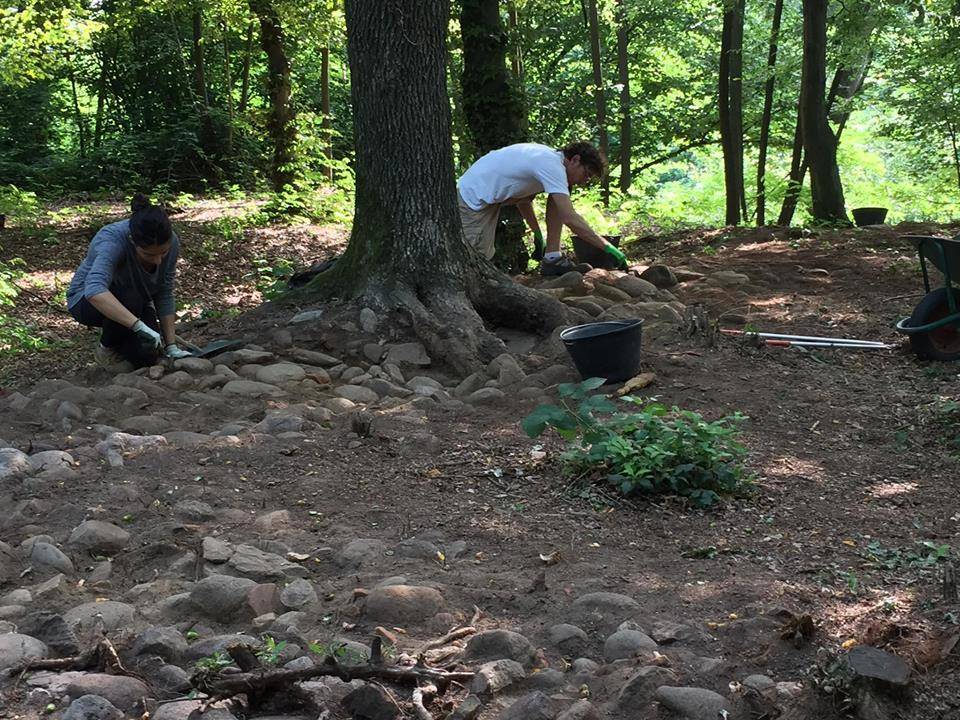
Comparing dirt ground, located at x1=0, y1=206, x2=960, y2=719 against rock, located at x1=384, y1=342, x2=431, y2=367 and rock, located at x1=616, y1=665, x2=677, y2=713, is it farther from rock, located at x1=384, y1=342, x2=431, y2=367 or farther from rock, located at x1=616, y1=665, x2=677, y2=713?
rock, located at x1=384, y1=342, x2=431, y2=367

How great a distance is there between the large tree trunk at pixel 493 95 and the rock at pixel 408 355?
2.99 m

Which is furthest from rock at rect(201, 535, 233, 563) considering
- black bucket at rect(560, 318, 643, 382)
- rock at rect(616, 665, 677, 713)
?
black bucket at rect(560, 318, 643, 382)

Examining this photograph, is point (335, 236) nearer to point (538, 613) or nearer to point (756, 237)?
point (756, 237)

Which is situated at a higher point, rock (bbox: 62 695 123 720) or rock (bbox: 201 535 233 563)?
rock (bbox: 201 535 233 563)

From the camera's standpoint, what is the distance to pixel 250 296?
914 centimetres

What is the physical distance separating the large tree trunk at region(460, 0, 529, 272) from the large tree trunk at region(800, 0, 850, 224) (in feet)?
13.2

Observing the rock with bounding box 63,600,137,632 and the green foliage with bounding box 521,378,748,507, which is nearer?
the rock with bounding box 63,600,137,632

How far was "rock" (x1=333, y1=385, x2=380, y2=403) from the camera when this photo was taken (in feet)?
16.9

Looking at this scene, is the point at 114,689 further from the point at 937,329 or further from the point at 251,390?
the point at 937,329

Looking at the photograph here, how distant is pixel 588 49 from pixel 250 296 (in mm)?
14943

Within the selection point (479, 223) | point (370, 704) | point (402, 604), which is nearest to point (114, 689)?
point (370, 704)

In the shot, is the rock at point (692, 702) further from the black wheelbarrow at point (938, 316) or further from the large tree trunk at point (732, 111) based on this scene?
the large tree trunk at point (732, 111)

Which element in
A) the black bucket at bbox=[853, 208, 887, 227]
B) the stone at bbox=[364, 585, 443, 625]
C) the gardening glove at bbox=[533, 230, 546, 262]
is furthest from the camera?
the black bucket at bbox=[853, 208, 887, 227]

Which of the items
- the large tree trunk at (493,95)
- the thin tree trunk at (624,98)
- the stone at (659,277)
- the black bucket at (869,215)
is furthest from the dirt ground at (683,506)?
the thin tree trunk at (624,98)
